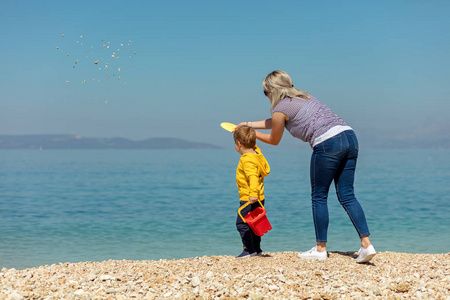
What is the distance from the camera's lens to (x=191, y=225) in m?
13.2

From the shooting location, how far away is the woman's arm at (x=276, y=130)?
15.6 ft

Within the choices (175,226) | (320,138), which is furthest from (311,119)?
(175,226)

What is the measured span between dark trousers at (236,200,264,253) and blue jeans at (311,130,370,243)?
628 mm

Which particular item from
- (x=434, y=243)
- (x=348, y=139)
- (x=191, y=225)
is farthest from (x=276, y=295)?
(x=191, y=225)

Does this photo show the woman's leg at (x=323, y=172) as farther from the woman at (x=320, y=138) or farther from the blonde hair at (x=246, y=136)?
the blonde hair at (x=246, y=136)

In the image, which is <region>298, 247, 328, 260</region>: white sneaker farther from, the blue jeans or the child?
the child

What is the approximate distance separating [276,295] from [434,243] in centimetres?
753

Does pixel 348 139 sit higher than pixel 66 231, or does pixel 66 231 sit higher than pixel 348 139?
pixel 348 139

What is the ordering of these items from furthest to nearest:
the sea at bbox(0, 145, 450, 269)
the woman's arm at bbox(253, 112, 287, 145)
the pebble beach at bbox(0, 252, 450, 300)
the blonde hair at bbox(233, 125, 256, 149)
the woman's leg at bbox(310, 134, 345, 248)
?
1. the sea at bbox(0, 145, 450, 269)
2. the blonde hair at bbox(233, 125, 256, 149)
3. the woman's arm at bbox(253, 112, 287, 145)
4. the woman's leg at bbox(310, 134, 345, 248)
5. the pebble beach at bbox(0, 252, 450, 300)

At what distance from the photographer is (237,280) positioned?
13.7 ft

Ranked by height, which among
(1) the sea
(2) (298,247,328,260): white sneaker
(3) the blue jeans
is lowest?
(1) the sea

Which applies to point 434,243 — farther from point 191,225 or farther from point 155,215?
point 155,215

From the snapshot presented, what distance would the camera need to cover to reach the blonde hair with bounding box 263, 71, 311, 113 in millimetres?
4785

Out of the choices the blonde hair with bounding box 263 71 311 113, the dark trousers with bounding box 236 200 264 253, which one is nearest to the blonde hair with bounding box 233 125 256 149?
the blonde hair with bounding box 263 71 311 113
